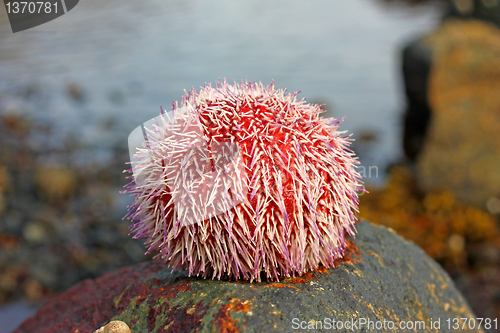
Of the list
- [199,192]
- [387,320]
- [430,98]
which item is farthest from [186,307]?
[430,98]

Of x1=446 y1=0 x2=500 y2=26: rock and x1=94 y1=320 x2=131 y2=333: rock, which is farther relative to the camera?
x1=446 y1=0 x2=500 y2=26: rock

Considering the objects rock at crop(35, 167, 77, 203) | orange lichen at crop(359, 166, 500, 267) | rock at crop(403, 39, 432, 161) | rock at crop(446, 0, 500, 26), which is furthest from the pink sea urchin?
rock at crop(446, 0, 500, 26)

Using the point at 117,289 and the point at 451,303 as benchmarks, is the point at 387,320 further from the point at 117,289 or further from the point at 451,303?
the point at 117,289

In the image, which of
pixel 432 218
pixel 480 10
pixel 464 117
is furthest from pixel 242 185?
pixel 480 10

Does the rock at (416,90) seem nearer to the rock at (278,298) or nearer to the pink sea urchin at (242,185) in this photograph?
the rock at (278,298)

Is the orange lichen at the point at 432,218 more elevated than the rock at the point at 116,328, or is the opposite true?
the rock at the point at 116,328

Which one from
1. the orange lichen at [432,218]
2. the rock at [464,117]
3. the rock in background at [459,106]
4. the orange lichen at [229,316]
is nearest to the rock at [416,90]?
the rock in background at [459,106]

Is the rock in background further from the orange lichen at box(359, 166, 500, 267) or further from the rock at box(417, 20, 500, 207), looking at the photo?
the orange lichen at box(359, 166, 500, 267)
